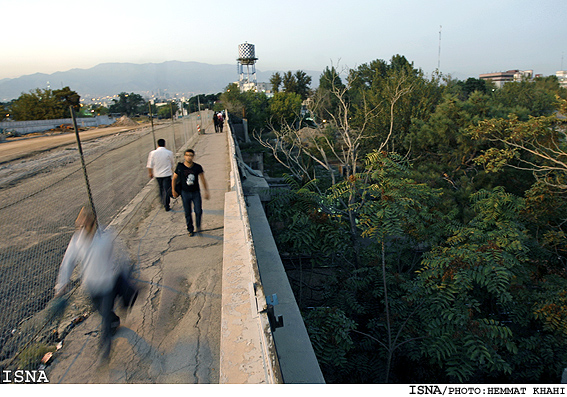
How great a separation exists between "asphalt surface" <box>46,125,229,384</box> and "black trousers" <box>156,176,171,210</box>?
4.86 feet

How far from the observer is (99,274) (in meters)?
3.48

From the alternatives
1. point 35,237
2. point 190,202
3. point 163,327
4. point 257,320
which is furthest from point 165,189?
point 257,320

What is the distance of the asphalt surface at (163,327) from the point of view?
332 centimetres

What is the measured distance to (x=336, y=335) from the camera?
5.94 metres

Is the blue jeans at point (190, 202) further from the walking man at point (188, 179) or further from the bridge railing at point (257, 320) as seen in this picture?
the bridge railing at point (257, 320)

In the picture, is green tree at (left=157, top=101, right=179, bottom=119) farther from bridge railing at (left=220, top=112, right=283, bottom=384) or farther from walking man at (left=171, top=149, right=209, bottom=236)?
bridge railing at (left=220, top=112, right=283, bottom=384)

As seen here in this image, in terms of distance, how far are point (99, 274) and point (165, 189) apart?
4.55 m

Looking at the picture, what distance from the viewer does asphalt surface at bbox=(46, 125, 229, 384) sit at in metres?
3.32

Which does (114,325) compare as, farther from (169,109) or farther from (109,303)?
Result: (169,109)

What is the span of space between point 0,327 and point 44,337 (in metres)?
0.94

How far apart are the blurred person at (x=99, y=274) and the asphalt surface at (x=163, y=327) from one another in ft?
0.77

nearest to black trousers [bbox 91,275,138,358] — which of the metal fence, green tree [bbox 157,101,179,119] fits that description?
the metal fence

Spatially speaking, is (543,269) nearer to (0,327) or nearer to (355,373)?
(355,373)

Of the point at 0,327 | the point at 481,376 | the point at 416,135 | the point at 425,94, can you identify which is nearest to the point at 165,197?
the point at 0,327
